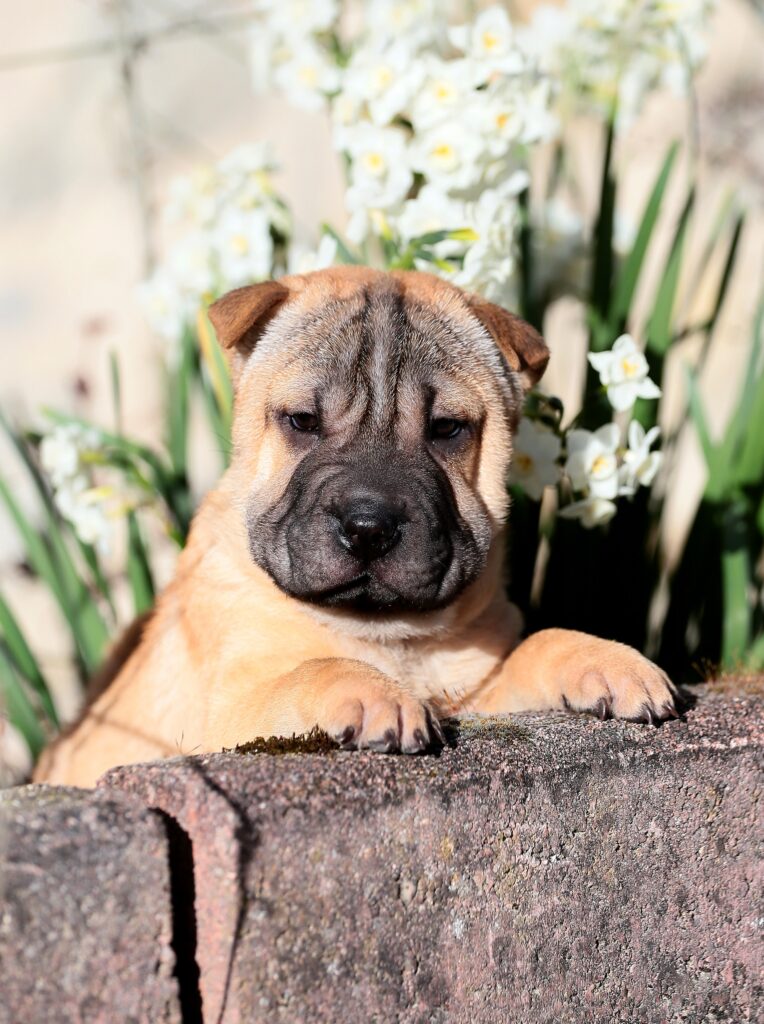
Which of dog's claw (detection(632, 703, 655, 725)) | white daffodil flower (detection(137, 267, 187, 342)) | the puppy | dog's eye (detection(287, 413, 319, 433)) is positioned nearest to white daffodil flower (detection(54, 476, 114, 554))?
the puppy

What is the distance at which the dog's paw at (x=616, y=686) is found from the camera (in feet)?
8.79

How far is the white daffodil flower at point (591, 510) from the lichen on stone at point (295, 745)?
1.50 metres

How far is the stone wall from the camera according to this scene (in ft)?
6.16

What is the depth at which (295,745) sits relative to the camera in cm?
234

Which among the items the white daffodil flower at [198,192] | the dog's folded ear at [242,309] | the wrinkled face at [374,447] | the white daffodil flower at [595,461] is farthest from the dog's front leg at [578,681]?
the white daffodil flower at [198,192]

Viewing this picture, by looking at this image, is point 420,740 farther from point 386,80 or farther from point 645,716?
point 386,80

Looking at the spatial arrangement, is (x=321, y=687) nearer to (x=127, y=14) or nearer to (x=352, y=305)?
(x=352, y=305)

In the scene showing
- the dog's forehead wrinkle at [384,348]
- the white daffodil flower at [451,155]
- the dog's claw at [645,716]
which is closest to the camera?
the dog's claw at [645,716]

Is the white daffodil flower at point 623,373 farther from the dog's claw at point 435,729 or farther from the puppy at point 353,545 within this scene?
the dog's claw at point 435,729

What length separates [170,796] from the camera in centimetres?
206

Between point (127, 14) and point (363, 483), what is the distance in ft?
16.0

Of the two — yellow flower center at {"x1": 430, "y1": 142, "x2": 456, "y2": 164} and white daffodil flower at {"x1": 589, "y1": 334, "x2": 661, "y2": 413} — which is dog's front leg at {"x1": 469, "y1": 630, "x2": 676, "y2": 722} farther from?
yellow flower center at {"x1": 430, "y1": 142, "x2": 456, "y2": 164}

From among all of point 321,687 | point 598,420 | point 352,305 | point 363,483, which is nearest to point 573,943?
point 321,687

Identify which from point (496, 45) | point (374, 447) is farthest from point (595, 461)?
point (496, 45)
